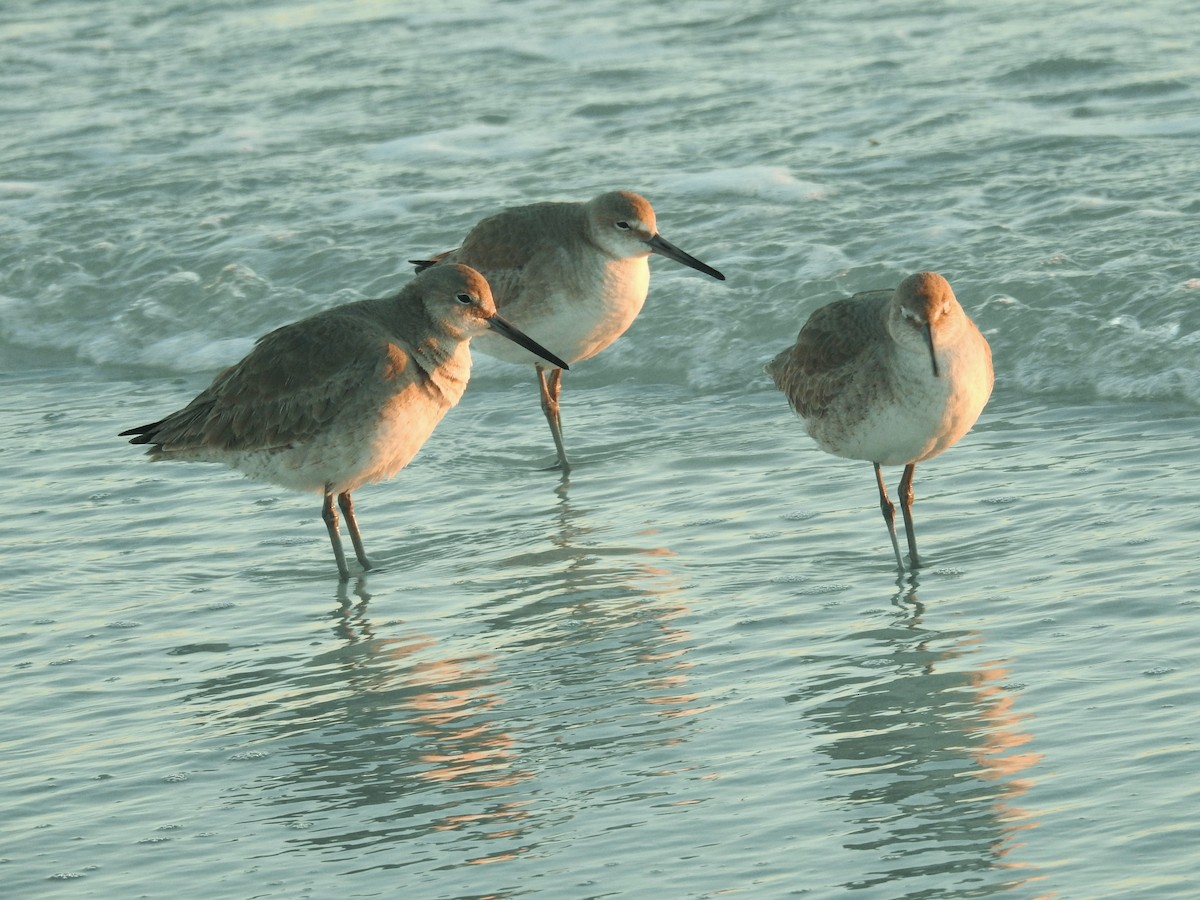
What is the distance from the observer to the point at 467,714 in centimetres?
629

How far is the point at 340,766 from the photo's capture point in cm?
593

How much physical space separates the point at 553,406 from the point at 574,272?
70 cm

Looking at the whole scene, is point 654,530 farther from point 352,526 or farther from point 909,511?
point 352,526

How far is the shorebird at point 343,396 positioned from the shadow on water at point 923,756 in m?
2.27

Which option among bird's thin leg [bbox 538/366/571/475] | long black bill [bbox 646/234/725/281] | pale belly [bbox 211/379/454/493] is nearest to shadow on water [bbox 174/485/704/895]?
pale belly [bbox 211/379/454/493]

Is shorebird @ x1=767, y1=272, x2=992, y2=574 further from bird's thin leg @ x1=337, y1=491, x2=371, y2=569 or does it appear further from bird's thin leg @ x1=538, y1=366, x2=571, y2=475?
bird's thin leg @ x1=337, y1=491, x2=371, y2=569

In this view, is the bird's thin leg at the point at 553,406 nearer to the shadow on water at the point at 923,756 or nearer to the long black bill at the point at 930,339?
the long black bill at the point at 930,339

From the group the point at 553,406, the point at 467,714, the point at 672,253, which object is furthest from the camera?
the point at 672,253

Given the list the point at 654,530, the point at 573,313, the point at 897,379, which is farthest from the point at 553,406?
the point at 897,379

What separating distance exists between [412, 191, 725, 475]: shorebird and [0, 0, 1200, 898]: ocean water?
552 mm

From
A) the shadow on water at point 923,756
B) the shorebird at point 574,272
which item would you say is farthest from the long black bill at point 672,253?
the shadow on water at point 923,756

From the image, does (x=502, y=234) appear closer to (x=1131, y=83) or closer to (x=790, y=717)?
(x=790, y=717)

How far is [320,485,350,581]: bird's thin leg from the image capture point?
787cm

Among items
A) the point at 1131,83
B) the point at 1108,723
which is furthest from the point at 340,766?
the point at 1131,83
